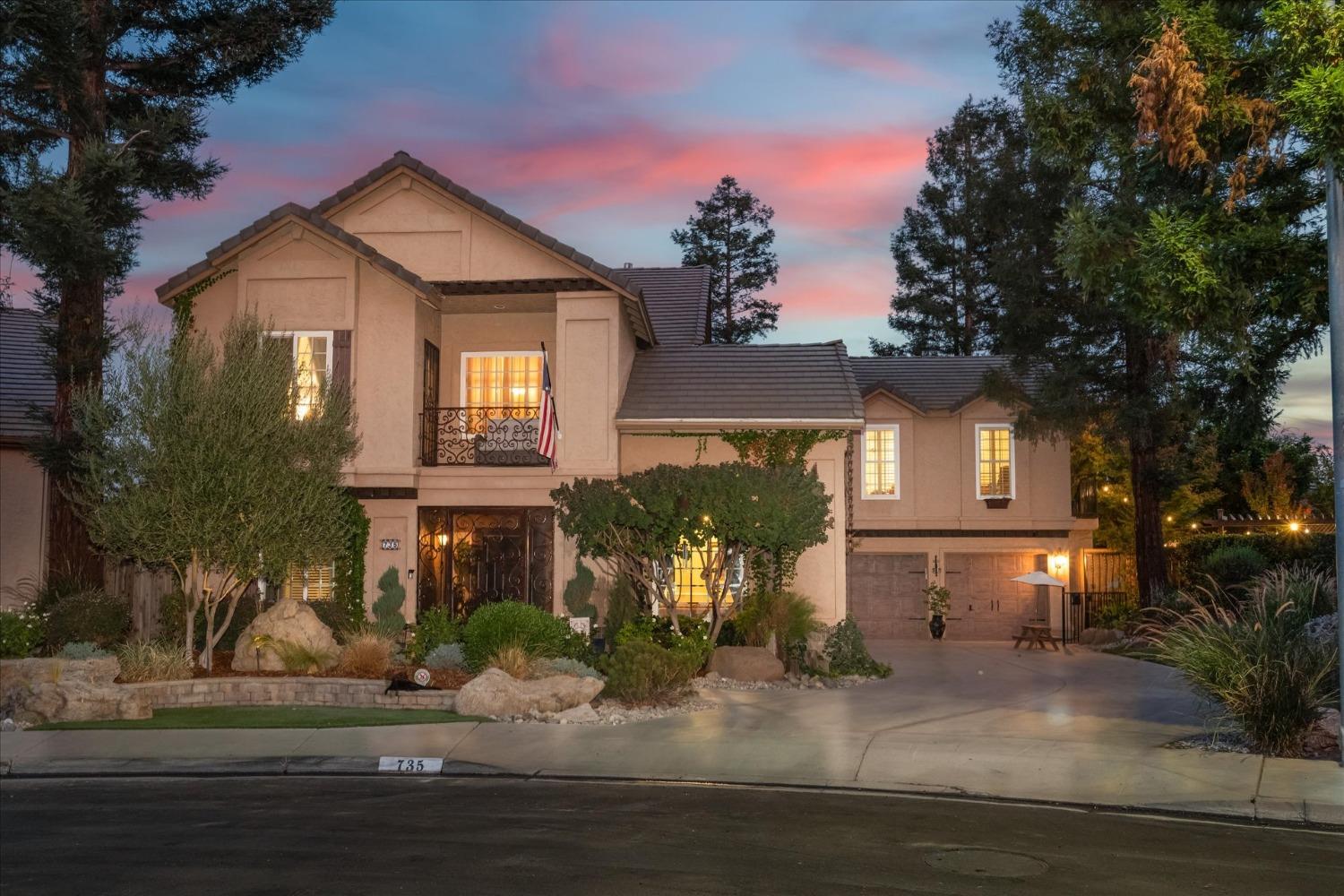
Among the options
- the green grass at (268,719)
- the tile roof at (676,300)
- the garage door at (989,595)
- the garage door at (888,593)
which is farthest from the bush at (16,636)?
the garage door at (989,595)

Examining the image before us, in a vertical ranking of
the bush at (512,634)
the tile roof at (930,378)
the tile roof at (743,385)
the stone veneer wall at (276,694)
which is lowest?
the stone veneer wall at (276,694)

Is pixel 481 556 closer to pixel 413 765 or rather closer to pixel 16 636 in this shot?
pixel 16 636

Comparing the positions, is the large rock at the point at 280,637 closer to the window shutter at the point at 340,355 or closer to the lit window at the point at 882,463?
the window shutter at the point at 340,355

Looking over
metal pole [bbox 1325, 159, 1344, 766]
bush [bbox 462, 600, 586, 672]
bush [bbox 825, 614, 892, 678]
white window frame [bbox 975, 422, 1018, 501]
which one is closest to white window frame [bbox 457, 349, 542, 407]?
bush [bbox 462, 600, 586, 672]

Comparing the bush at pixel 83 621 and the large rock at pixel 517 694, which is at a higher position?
the bush at pixel 83 621

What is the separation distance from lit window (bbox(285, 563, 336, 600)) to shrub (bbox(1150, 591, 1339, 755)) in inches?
614

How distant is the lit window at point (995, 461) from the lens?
3123 centimetres

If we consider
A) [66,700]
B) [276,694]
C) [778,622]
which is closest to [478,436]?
[778,622]

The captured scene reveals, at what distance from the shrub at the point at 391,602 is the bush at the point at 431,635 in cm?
178

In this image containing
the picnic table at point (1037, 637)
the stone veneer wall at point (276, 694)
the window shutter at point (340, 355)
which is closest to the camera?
the stone veneer wall at point (276, 694)

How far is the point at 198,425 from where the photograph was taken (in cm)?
1731

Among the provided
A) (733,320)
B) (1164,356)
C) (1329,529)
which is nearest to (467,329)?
(1164,356)

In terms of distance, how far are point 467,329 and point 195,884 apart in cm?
1664

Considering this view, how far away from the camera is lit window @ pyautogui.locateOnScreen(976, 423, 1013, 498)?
31234 millimetres
